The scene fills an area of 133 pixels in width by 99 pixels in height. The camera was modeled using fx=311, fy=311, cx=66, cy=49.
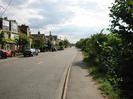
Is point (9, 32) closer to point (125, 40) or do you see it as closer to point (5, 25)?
point (5, 25)

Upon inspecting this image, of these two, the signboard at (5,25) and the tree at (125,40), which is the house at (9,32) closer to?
the signboard at (5,25)

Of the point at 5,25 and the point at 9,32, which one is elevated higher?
the point at 5,25

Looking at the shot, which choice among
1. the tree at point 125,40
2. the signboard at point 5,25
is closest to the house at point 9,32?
the signboard at point 5,25

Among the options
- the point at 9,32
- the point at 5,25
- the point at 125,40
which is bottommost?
the point at 125,40

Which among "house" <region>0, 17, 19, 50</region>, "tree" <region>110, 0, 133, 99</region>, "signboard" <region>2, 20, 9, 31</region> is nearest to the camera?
"tree" <region>110, 0, 133, 99</region>

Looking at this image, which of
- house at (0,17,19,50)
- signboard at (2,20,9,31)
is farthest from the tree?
signboard at (2,20,9,31)

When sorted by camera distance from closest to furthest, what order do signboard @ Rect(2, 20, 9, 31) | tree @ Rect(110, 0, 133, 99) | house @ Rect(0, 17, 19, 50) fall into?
1. tree @ Rect(110, 0, 133, 99)
2. house @ Rect(0, 17, 19, 50)
3. signboard @ Rect(2, 20, 9, 31)

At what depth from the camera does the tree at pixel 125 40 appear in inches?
320

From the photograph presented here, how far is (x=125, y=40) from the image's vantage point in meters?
8.44

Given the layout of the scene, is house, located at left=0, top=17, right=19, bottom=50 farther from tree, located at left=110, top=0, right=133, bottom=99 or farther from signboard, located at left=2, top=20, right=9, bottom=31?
tree, located at left=110, top=0, right=133, bottom=99

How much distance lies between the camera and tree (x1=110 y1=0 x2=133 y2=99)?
814 cm

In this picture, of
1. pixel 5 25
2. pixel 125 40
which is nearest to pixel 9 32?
pixel 5 25

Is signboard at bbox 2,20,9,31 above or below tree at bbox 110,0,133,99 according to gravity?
above

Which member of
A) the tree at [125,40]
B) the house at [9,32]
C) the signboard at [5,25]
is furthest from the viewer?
the signboard at [5,25]
